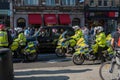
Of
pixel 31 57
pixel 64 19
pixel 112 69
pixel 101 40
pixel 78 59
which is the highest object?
pixel 112 69

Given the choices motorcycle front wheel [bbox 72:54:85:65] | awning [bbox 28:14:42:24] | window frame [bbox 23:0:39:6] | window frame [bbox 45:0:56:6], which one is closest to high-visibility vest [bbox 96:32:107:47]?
motorcycle front wheel [bbox 72:54:85:65]

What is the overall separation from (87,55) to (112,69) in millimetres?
5334

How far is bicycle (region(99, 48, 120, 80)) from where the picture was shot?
29.2ft

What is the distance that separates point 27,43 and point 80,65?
3121 mm

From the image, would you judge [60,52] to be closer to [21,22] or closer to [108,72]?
[108,72]

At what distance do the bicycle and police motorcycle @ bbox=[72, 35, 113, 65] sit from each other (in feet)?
16.1

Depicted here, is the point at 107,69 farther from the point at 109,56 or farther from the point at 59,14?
the point at 59,14

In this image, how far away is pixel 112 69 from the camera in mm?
9023

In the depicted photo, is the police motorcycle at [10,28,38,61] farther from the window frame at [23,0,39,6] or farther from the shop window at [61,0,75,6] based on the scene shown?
the shop window at [61,0,75,6]

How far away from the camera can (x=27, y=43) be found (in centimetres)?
1592

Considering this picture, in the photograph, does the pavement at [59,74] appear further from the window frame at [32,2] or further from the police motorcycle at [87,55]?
the window frame at [32,2]

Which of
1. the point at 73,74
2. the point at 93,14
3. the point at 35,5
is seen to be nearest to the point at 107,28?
the point at 93,14

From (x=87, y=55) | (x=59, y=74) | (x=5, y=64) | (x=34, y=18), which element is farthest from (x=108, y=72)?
(x=34, y=18)

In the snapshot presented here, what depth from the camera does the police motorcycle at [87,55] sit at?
46.5ft
